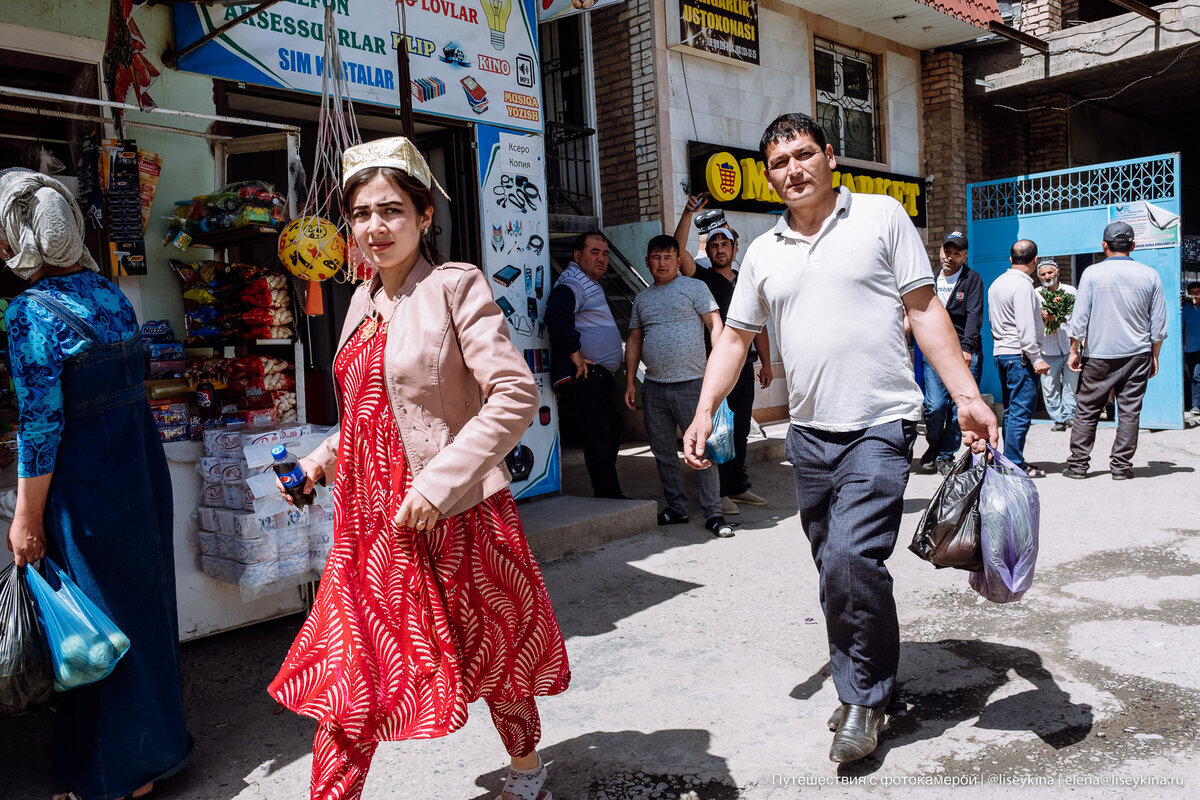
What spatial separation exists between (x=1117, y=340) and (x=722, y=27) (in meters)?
5.16

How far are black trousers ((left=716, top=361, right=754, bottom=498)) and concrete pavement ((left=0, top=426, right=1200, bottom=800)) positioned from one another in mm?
1487

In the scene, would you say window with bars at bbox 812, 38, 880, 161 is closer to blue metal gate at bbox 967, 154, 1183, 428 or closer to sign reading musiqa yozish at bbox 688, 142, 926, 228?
sign reading musiqa yozish at bbox 688, 142, 926, 228

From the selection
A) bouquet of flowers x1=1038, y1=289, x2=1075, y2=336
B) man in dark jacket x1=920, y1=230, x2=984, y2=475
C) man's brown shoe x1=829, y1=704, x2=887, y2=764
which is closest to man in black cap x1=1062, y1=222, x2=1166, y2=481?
man in dark jacket x1=920, y1=230, x2=984, y2=475

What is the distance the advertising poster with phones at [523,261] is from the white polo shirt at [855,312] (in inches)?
151

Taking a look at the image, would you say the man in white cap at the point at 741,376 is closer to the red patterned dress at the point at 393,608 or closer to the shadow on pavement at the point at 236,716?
the shadow on pavement at the point at 236,716

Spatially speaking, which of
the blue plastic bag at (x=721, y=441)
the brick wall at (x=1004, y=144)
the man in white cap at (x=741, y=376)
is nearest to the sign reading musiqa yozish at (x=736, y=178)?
the man in white cap at (x=741, y=376)

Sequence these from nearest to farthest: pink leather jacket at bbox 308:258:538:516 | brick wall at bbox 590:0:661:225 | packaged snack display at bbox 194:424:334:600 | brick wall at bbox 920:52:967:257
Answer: pink leather jacket at bbox 308:258:538:516 < packaged snack display at bbox 194:424:334:600 < brick wall at bbox 590:0:661:225 < brick wall at bbox 920:52:967:257

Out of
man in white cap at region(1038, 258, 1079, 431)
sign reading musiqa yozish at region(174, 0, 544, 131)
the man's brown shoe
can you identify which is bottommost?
the man's brown shoe

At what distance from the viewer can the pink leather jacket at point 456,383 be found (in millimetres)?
2307

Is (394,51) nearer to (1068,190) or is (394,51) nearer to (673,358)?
(673,358)

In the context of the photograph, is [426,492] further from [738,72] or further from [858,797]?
[738,72]

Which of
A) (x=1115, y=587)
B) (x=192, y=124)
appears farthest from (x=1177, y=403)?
(x=192, y=124)

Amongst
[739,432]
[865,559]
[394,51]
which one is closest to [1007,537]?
[865,559]

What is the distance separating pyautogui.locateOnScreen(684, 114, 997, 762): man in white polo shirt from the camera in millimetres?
3047
